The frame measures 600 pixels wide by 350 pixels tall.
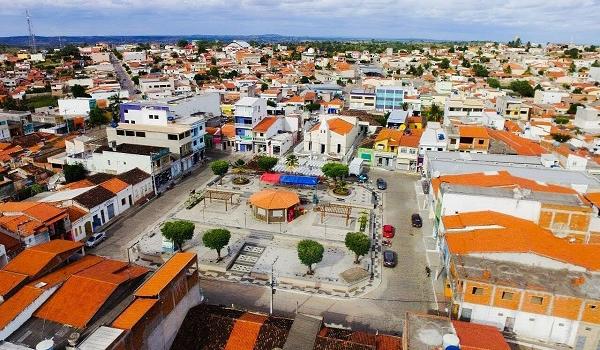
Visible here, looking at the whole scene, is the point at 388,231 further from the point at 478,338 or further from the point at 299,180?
the point at 478,338

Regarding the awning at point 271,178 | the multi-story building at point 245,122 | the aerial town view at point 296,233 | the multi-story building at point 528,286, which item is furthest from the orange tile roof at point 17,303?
the multi-story building at point 245,122

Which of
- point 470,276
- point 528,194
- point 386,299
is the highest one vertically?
point 528,194

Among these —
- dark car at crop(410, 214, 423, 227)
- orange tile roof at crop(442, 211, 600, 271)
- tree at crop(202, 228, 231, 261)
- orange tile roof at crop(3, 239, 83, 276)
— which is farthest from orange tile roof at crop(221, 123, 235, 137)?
orange tile roof at crop(442, 211, 600, 271)

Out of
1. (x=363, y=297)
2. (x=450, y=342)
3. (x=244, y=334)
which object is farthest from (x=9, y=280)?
(x=450, y=342)

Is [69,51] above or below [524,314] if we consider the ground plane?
above

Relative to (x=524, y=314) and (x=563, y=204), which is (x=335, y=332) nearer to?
(x=524, y=314)

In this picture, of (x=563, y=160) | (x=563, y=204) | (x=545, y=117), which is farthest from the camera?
(x=545, y=117)

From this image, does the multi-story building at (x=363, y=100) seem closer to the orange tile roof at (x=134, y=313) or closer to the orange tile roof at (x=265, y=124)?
the orange tile roof at (x=265, y=124)

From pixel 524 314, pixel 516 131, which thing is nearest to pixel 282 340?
pixel 524 314
